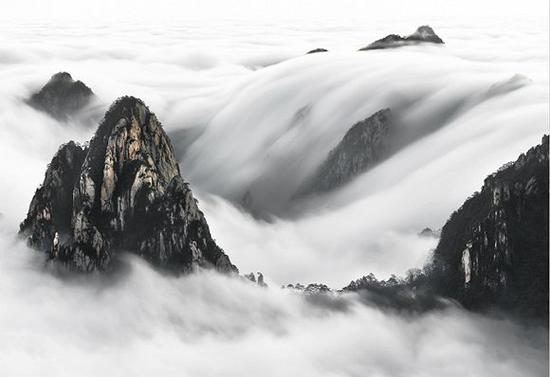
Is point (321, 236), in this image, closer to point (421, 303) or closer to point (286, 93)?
point (421, 303)

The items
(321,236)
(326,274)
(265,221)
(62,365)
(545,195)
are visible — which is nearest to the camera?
(545,195)

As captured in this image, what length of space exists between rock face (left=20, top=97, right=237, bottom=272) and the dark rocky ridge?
3670cm

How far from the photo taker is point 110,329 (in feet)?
305

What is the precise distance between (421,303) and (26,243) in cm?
6532

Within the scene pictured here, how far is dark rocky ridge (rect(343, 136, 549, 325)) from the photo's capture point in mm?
77000

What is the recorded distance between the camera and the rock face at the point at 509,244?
252 ft

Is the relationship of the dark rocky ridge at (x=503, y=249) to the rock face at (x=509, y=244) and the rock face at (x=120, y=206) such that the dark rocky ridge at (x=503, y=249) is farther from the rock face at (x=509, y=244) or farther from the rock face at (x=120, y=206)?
the rock face at (x=120, y=206)

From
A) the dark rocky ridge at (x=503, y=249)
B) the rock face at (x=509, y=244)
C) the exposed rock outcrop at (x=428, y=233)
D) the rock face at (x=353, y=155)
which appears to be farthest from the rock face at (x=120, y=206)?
the rock face at (x=353, y=155)

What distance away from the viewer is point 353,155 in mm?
141750

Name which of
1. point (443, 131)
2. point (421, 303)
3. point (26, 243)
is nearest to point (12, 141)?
point (26, 243)

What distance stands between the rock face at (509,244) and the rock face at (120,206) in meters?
38.8

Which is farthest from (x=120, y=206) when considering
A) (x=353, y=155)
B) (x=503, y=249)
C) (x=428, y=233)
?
(x=353, y=155)

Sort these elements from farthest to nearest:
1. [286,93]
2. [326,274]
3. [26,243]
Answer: [286,93] → [326,274] → [26,243]

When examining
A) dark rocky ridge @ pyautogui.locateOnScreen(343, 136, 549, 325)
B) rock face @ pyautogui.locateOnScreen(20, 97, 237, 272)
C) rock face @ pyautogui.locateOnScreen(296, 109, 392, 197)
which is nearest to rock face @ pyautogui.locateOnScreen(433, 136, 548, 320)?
dark rocky ridge @ pyautogui.locateOnScreen(343, 136, 549, 325)
